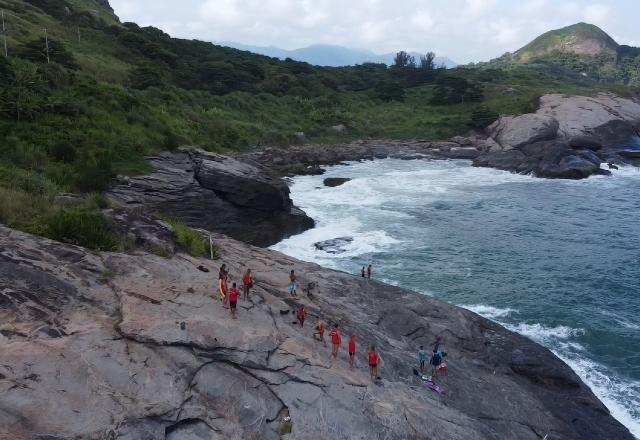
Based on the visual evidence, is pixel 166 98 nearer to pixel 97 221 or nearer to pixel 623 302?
pixel 97 221

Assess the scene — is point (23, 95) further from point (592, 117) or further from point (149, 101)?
point (592, 117)

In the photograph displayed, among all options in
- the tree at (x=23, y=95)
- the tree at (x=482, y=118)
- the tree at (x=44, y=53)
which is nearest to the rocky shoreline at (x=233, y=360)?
the tree at (x=23, y=95)

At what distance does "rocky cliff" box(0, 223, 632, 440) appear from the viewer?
39.2ft

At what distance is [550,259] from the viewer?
34.7 meters

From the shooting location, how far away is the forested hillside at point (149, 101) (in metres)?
28.3

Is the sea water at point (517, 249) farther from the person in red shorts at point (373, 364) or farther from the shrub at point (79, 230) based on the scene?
the shrub at point (79, 230)

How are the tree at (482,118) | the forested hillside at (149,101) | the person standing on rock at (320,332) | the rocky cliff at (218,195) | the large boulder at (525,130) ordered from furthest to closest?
the tree at (482,118), the large boulder at (525,130), the rocky cliff at (218,195), the forested hillside at (149,101), the person standing on rock at (320,332)

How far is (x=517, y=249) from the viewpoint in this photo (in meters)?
36.8

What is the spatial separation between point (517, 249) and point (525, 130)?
42.0 meters

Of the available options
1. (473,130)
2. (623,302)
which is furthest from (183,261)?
(473,130)

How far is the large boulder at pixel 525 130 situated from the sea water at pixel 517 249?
40.3 ft

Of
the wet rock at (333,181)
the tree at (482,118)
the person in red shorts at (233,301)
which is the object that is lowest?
the wet rock at (333,181)

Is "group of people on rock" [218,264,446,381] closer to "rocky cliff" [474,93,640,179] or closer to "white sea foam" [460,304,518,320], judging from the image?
"white sea foam" [460,304,518,320]

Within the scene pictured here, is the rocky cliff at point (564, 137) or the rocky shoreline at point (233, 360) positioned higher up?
the rocky cliff at point (564, 137)
